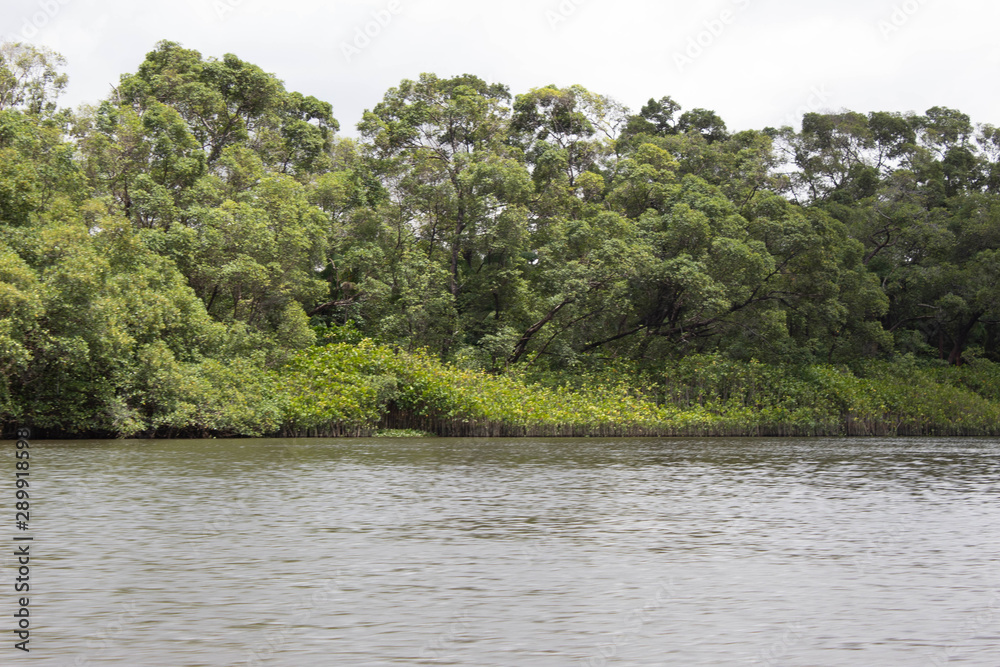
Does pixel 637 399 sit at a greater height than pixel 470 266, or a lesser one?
lesser

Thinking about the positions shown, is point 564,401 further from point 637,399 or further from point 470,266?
point 470,266

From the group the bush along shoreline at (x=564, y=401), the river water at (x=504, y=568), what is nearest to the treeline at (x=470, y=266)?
the bush along shoreline at (x=564, y=401)

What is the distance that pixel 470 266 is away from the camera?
5000 centimetres

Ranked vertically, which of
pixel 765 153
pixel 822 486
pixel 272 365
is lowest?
pixel 822 486

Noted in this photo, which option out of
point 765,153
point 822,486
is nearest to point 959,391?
point 765,153

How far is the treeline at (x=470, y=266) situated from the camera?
31869 millimetres

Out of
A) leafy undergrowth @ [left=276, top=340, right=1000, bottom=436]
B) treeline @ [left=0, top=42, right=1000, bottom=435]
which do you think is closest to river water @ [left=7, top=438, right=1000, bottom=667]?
treeline @ [left=0, top=42, right=1000, bottom=435]

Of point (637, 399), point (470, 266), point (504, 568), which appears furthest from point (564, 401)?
point (504, 568)

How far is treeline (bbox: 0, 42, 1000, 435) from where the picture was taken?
3187cm

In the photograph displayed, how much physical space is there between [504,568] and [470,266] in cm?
4024

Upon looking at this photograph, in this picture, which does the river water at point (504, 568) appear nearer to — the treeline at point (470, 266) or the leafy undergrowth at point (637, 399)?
the treeline at point (470, 266)

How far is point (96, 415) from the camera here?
3077cm

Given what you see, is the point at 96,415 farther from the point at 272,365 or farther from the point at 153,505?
the point at 153,505

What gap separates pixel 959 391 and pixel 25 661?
1764 inches
